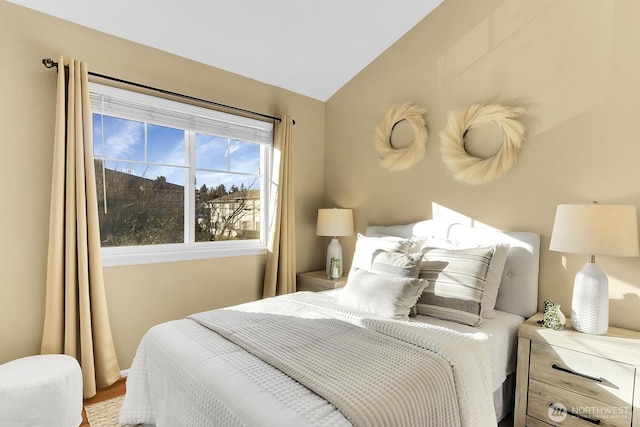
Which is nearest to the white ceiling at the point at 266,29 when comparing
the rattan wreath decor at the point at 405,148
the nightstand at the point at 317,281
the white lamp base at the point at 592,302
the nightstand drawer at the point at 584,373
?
the rattan wreath decor at the point at 405,148

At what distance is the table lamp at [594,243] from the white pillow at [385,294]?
810 millimetres

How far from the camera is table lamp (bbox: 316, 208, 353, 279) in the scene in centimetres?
329

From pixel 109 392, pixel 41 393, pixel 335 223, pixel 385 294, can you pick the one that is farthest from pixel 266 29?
pixel 109 392

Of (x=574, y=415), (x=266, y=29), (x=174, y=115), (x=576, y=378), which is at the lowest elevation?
(x=574, y=415)

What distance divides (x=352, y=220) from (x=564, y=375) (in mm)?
2023

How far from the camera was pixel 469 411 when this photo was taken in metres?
1.43

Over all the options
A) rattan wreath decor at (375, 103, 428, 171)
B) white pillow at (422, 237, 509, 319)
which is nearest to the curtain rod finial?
Answer: rattan wreath decor at (375, 103, 428, 171)

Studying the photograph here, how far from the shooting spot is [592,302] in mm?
1865

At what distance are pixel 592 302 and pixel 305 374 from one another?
161 centimetres

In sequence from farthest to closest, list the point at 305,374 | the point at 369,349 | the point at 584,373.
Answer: the point at 584,373, the point at 369,349, the point at 305,374

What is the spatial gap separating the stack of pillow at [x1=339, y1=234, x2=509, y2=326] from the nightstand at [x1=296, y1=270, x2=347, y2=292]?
2.67 ft

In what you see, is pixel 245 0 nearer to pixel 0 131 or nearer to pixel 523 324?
pixel 0 131

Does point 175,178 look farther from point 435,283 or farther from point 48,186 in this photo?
point 435,283

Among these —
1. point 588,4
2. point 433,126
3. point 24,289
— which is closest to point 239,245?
point 24,289
